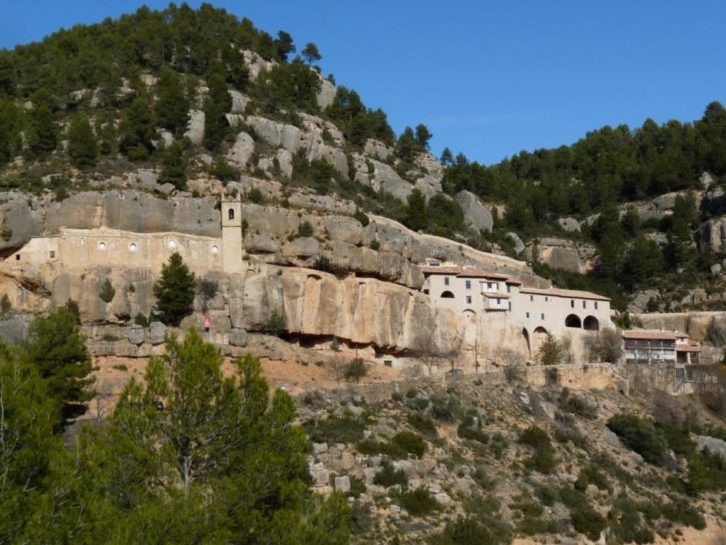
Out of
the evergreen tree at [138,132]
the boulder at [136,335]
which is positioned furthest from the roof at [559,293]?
the boulder at [136,335]

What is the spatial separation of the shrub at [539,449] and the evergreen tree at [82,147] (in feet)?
96.5

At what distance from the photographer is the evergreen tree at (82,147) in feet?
195

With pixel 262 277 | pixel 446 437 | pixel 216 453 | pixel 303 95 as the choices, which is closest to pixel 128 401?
pixel 216 453

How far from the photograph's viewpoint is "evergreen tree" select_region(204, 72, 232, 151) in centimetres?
6775

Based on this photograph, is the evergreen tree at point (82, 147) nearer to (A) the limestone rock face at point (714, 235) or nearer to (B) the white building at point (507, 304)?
(B) the white building at point (507, 304)

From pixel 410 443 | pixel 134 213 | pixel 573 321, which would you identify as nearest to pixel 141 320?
pixel 134 213

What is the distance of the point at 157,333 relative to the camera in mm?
48250

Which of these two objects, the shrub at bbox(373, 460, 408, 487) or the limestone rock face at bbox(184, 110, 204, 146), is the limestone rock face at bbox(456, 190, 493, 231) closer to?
the limestone rock face at bbox(184, 110, 204, 146)

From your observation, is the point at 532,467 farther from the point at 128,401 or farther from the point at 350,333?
the point at 128,401

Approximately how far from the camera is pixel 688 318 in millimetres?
73062

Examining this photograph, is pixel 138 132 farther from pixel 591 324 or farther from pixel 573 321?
pixel 591 324

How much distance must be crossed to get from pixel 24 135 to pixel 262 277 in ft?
65.6

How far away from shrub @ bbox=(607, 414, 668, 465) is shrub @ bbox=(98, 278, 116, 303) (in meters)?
27.0

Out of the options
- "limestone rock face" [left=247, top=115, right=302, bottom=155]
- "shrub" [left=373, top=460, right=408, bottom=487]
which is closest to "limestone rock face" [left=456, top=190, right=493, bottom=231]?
"limestone rock face" [left=247, top=115, right=302, bottom=155]
